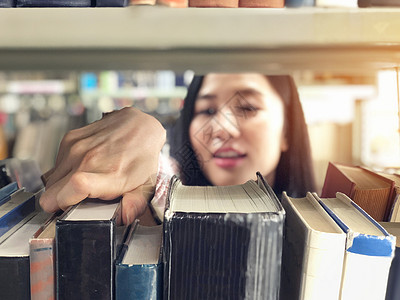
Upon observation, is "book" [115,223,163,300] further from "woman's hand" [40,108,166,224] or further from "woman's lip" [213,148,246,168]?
"woman's lip" [213,148,246,168]

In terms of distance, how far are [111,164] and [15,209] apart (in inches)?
5.5

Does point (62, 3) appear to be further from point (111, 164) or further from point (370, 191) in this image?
point (370, 191)

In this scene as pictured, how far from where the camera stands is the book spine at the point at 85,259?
44cm

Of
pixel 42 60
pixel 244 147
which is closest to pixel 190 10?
pixel 244 147

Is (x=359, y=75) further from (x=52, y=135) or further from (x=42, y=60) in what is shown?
(x=52, y=135)

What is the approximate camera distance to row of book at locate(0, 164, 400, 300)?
0.44 m

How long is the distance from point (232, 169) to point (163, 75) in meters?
1.66

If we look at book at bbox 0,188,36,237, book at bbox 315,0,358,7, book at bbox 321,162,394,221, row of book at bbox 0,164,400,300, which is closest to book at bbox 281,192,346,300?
row of book at bbox 0,164,400,300

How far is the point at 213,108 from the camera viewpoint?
0.95m

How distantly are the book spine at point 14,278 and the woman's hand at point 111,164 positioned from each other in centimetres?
9

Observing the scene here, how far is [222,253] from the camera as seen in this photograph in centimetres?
44

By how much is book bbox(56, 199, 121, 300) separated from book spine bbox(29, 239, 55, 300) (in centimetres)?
1

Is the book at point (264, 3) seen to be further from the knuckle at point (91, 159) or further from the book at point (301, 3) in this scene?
the knuckle at point (91, 159)

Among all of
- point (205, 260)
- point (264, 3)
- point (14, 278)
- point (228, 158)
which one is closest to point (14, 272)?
point (14, 278)
